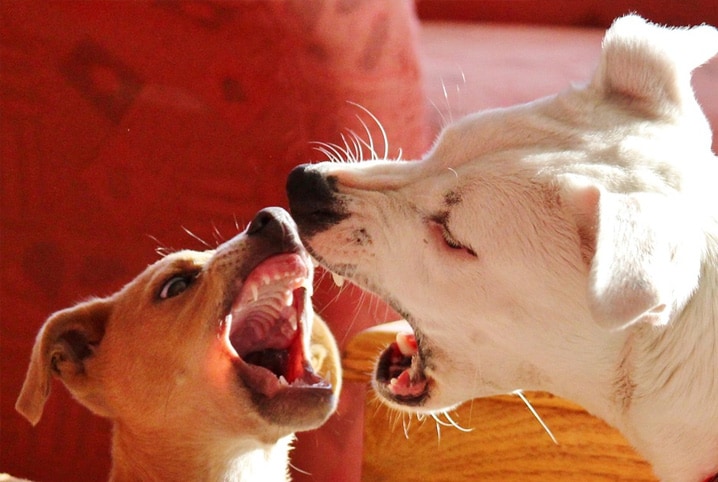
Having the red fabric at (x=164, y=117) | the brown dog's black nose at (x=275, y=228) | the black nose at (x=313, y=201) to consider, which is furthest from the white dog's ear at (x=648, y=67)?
the red fabric at (x=164, y=117)

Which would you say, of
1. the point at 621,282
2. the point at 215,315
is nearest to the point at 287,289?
the point at 215,315

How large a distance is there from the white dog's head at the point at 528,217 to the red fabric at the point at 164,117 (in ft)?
1.80

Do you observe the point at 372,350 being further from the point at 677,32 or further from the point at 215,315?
the point at 677,32

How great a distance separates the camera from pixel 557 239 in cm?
118

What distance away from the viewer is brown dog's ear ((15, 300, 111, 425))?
5.14ft

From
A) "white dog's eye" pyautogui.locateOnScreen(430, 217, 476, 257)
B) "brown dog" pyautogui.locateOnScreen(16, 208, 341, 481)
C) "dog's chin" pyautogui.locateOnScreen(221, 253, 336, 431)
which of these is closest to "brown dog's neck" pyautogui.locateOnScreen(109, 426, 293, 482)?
"brown dog" pyautogui.locateOnScreen(16, 208, 341, 481)

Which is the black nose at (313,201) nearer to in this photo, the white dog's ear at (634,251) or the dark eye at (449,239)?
the dark eye at (449,239)

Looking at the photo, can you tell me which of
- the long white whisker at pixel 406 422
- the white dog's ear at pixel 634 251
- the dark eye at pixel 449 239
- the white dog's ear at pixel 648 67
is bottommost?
the long white whisker at pixel 406 422

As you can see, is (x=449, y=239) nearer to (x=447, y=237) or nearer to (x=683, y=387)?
(x=447, y=237)

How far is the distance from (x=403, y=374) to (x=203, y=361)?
36cm

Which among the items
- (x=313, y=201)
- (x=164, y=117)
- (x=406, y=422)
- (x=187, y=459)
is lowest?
(x=406, y=422)

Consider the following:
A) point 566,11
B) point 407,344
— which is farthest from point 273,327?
point 566,11

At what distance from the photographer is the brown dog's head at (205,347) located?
153 cm

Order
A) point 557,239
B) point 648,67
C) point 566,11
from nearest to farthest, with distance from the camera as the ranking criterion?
point 557,239
point 648,67
point 566,11
